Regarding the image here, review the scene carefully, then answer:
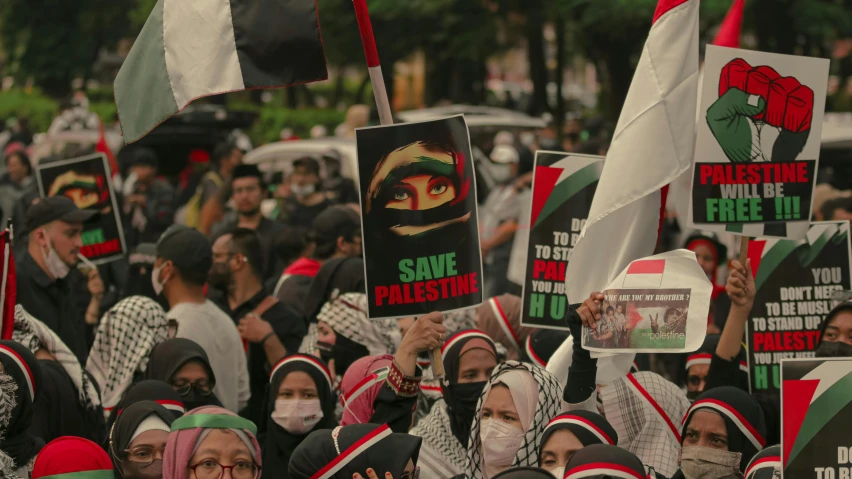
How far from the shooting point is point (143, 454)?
545 centimetres

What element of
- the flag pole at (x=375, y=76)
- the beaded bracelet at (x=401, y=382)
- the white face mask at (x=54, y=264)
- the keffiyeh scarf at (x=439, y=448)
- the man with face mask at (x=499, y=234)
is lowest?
the man with face mask at (x=499, y=234)

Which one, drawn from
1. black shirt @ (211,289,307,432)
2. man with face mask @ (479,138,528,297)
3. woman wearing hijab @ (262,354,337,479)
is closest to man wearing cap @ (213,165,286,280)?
man with face mask @ (479,138,528,297)

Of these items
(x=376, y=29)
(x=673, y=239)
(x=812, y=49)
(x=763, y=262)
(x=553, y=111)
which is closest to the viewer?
(x=763, y=262)

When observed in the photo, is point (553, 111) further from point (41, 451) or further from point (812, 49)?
point (41, 451)

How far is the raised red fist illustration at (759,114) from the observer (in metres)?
6.06

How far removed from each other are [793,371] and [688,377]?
9.05 feet

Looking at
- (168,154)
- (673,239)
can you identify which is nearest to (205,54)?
(673,239)

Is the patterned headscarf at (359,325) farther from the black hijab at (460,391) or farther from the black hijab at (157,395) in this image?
the black hijab at (157,395)

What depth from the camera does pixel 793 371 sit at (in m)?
4.30

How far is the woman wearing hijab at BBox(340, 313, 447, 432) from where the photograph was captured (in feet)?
18.2

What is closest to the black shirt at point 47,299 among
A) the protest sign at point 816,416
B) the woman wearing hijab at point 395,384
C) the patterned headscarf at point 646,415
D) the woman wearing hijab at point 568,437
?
the woman wearing hijab at point 395,384

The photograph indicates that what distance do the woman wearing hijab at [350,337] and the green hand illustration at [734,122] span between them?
2.13 meters

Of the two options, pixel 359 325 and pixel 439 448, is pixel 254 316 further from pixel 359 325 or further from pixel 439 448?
pixel 439 448

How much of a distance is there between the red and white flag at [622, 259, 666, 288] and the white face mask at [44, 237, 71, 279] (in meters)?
3.44
